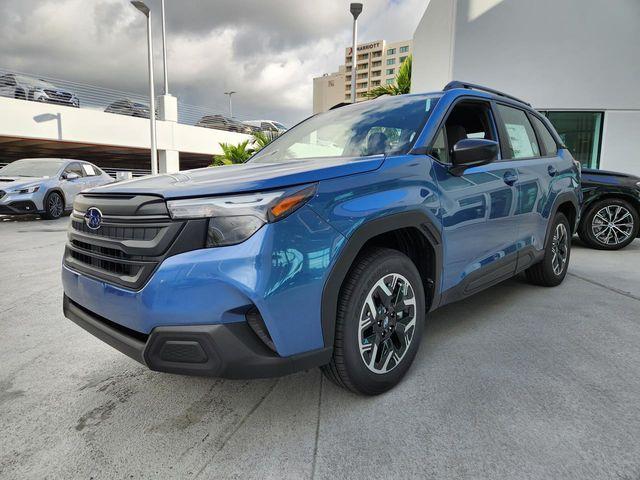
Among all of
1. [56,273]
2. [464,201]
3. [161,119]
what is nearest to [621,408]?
[464,201]

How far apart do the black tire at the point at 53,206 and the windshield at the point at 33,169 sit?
54cm

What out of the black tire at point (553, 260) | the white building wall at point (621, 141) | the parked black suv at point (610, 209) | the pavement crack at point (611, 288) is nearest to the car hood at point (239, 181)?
the black tire at point (553, 260)

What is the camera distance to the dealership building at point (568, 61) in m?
9.90

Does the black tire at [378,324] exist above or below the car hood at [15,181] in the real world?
below

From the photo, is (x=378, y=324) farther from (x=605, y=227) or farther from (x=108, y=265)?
(x=605, y=227)

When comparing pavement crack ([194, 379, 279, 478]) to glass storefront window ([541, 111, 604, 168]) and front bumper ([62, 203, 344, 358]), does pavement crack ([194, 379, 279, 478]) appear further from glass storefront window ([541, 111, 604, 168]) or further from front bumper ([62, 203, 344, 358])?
glass storefront window ([541, 111, 604, 168])

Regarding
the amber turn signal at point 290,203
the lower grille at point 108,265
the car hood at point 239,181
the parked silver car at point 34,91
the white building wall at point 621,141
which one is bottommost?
the lower grille at point 108,265

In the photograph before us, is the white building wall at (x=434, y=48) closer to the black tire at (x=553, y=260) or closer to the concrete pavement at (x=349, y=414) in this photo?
the black tire at (x=553, y=260)

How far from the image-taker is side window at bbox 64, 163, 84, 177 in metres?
10.6

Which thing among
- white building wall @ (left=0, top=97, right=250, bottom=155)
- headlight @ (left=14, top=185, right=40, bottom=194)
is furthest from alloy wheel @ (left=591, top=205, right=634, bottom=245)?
white building wall @ (left=0, top=97, right=250, bottom=155)

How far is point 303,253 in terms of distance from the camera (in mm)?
1671

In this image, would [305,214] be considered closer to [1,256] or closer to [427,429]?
[427,429]

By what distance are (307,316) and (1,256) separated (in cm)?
606

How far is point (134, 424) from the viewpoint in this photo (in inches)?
77.2
